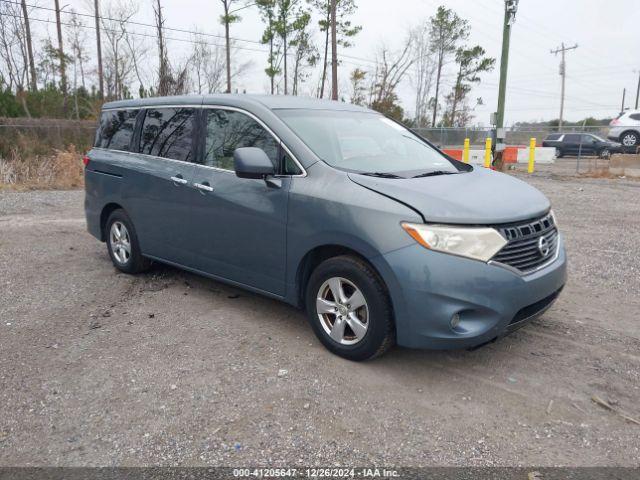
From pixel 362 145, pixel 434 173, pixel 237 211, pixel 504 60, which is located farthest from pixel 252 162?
pixel 504 60

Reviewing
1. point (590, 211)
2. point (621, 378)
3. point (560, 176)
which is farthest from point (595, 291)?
point (560, 176)

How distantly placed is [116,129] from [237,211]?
7.98ft

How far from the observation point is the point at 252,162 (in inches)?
146

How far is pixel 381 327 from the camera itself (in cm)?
329

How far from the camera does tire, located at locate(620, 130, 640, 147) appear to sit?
24.7m

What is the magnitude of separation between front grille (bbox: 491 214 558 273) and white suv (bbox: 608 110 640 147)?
25.2 m

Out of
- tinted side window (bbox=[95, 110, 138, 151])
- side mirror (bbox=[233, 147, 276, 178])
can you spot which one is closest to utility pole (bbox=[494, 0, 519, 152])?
tinted side window (bbox=[95, 110, 138, 151])

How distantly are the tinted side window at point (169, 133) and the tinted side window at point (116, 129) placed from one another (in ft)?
0.90

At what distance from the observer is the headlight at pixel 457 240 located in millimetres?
3082

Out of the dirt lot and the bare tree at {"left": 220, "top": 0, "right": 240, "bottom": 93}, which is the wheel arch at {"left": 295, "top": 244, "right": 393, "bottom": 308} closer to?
the dirt lot

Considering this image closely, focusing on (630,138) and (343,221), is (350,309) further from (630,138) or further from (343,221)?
(630,138)

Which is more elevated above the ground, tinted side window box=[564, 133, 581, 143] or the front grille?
tinted side window box=[564, 133, 581, 143]

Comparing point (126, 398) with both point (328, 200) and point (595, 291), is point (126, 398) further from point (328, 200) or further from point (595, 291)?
point (595, 291)

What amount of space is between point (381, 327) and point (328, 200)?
0.90 metres
